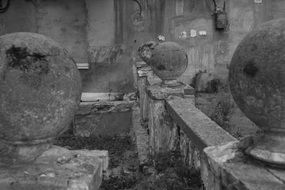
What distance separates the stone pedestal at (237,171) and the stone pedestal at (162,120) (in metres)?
2.73

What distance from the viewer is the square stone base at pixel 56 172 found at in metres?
2.04

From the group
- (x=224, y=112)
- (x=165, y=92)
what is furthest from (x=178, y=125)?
(x=224, y=112)

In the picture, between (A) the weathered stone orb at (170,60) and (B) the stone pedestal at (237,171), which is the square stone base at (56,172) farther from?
(A) the weathered stone orb at (170,60)

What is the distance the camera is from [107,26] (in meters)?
12.1

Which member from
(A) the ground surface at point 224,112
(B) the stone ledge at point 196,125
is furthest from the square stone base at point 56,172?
(A) the ground surface at point 224,112

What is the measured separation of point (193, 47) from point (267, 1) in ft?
9.75

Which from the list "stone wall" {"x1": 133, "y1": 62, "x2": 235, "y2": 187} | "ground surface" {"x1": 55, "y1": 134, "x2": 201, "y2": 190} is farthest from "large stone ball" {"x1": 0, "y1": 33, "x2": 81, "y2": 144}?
"ground surface" {"x1": 55, "y1": 134, "x2": 201, "y2": 190}

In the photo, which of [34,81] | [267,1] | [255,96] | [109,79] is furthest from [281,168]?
[267,1]

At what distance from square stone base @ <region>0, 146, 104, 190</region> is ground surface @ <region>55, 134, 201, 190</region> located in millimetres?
1887

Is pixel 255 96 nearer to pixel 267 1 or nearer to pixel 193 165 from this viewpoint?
pixel 193 165

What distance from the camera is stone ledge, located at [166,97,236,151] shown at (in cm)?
341

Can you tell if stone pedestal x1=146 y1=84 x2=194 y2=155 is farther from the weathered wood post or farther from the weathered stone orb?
the weathered stone orb

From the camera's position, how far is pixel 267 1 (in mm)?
12875

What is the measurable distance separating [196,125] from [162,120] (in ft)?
4.40
